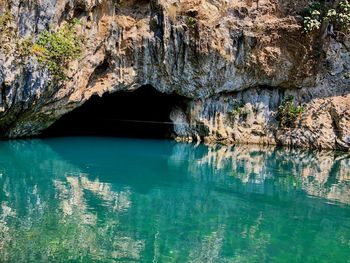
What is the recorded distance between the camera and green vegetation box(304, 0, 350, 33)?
25078mm

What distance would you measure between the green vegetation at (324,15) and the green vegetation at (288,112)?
4.69 metres

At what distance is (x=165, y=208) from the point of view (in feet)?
38.2

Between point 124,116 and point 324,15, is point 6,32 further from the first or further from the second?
point 324,15

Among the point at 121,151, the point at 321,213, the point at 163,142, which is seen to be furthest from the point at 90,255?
the point at 163,142

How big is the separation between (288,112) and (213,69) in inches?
213

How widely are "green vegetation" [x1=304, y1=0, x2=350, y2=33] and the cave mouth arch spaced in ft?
28.8

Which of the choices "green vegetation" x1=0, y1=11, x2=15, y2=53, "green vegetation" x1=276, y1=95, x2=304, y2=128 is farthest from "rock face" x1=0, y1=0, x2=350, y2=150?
"green vegetation" x1=0, y1=11, x2=15, y2=53

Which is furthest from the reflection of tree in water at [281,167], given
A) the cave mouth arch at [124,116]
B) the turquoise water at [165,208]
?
the cave mouth arch at [124,116]

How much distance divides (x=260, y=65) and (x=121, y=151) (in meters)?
10.6

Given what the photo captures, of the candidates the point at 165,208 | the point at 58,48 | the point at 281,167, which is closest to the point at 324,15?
the point at 281,167

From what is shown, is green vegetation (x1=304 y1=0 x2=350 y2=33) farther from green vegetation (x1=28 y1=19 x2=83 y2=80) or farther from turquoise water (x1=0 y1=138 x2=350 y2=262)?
green vegetation (x1=28 y1=19 x2=83 y2=80)

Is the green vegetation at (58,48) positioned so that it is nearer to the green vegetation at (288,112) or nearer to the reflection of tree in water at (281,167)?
the reflection of tree in water at (281,167)

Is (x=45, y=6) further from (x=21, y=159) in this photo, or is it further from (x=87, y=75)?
(x=21, y=159)

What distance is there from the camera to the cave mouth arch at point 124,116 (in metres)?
29.3
